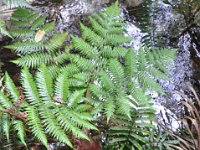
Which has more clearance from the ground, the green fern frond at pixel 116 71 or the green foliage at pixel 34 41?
the green foliage at pixel 34 41

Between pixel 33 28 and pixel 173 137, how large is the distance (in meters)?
1.67

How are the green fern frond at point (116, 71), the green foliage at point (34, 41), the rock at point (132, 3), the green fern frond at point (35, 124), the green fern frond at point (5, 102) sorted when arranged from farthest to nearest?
the rock at point (132, 3)
the green foliage at point (34, 41)
the green fern frond at point (116, 71)
the green fern frond at point (5, 102)
the green fern frond at point (35, 124)

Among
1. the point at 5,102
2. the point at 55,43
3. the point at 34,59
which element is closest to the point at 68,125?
Answer: the point at 5,102

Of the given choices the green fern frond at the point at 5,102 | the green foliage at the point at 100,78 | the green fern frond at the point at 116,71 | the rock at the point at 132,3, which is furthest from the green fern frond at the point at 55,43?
the rock at the point at 132,3

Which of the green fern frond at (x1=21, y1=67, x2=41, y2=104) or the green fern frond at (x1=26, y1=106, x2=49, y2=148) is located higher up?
the green fern frond at (x1=21, y1=67, x2=41, y2=104)

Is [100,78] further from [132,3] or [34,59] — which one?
[132,3]

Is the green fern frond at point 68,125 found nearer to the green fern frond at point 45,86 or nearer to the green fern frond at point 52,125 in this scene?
the green fern frond at point 52,125

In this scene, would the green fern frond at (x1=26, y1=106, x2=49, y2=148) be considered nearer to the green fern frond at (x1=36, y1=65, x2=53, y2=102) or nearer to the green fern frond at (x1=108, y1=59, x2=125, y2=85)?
the green fern frond at (x1=36, y1=65, x2=53, y2=102)

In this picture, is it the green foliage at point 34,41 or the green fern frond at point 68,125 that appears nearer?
the green fern frond at point 68,125

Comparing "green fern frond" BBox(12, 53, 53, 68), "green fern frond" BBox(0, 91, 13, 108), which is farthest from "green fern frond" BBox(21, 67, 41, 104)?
"green fern frond" BBox(12, 53, 53, 68)

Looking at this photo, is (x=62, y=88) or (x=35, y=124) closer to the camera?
(x=35, y=124)

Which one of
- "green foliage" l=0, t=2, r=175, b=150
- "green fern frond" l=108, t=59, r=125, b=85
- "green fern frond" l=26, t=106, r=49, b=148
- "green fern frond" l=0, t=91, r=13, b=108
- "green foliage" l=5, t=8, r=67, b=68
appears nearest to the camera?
"green fern frond" l=26, t=106, r=49, b=148

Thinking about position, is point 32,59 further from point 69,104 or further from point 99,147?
point 99,147

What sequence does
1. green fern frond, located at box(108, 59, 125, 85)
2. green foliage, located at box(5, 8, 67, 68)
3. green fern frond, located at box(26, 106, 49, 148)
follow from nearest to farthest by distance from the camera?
green fern frond, located at box(26, 106, 49, 148) → green fern frond, located at box(108, 59, 125, 85) → green foliage, located at box(5, 8, 67, 68)
